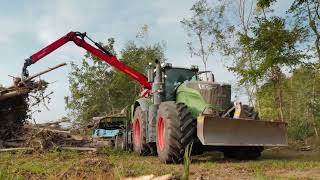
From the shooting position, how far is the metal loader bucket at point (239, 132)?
1048cm

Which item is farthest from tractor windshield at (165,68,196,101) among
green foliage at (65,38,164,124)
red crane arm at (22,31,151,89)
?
green foliage at (65,38,164,124)

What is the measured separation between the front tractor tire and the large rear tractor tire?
2.61 m

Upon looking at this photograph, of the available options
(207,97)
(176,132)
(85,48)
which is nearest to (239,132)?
(207,97)

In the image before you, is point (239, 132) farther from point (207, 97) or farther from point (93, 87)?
point (93, 87)

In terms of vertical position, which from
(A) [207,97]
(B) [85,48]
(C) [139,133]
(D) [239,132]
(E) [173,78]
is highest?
(B) [85,48]

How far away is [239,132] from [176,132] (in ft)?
4.94

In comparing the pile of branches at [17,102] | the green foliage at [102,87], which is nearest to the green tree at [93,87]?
the green foliage at [102,87]

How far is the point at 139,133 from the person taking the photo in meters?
14.3

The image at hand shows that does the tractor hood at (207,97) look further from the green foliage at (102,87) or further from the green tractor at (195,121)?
the green foliage at (102,87)

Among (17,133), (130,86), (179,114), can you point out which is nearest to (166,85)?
(179,114)

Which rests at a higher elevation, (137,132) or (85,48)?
(85,48)

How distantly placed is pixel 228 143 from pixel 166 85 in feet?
9.71

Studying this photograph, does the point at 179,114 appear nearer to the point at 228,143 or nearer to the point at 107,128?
the point at 228,143

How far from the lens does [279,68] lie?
21.0 m
